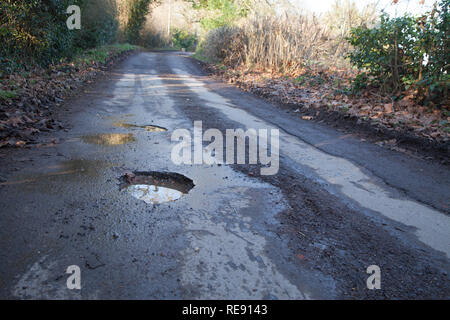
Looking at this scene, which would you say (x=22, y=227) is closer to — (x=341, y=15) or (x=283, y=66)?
(x=283, y=66)

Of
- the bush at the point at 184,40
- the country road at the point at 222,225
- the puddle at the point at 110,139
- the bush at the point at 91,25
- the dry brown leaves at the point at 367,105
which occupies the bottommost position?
the country road at the point at 222,225

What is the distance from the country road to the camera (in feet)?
7.20

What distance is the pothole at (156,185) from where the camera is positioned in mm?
3404

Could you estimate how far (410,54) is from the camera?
7.20m

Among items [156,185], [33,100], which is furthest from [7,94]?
[156,185]

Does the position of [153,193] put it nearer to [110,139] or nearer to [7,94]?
[110,139]

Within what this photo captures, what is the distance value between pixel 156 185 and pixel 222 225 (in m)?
1.11

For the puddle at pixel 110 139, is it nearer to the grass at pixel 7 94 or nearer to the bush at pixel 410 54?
the grass at pixel 7 94

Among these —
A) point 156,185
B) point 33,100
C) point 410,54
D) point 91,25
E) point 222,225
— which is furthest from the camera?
point 91,25

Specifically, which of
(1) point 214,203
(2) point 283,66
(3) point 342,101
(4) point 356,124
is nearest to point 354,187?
(1) point 214,203

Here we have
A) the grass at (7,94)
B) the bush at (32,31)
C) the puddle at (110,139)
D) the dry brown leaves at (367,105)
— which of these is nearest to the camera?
the puddle at (110,139)

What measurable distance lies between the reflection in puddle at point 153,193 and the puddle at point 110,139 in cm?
162

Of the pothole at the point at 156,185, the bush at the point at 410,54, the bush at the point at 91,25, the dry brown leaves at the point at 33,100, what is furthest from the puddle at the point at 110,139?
the bush at the point at 91,25

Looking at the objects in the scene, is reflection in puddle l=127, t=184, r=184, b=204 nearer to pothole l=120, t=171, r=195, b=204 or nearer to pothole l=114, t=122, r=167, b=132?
pothole l=120, t=171, r=195, b=204
